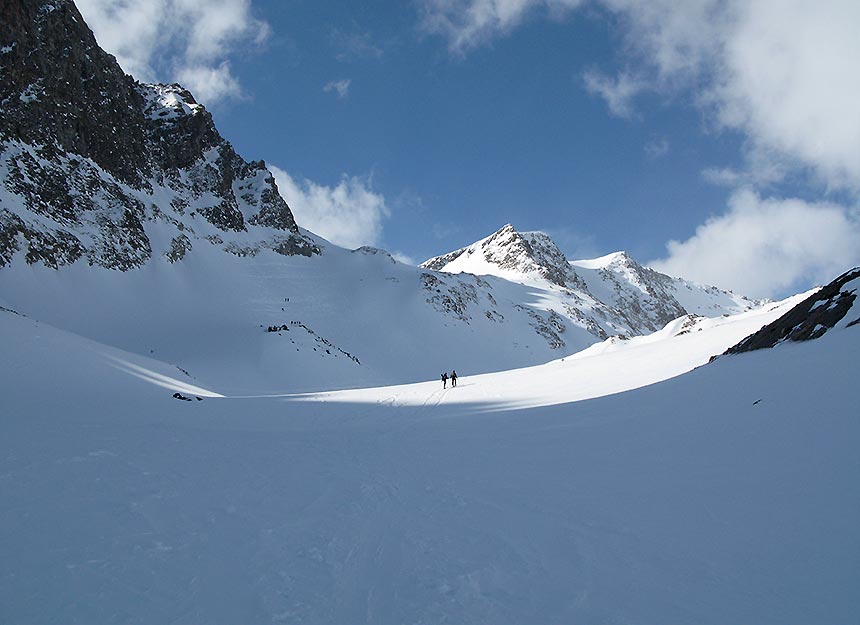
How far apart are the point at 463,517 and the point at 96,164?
63.4 meters

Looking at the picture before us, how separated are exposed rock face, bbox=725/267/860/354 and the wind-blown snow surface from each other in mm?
2317

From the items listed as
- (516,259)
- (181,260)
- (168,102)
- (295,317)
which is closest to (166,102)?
(168,102)

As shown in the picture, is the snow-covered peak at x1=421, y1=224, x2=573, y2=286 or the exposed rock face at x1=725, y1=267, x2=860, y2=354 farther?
the snow-covered peak at x1=421, y1=224, x2=573, y2=286

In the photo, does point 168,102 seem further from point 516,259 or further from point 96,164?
point 516,259

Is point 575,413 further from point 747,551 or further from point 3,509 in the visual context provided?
point 3,509

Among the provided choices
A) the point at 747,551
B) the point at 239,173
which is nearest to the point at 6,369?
the point at 747,551

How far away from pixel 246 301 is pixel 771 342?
50.6m

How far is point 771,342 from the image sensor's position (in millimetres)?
15992

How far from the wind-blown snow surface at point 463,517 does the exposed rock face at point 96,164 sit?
1528 inches

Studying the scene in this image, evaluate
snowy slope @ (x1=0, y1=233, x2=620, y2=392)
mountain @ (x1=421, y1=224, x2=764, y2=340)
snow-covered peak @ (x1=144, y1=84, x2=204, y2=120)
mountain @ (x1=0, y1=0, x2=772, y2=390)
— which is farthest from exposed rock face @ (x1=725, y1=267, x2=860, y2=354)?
mountain @ (x1=421, y1=224, x2=764, y2=340)

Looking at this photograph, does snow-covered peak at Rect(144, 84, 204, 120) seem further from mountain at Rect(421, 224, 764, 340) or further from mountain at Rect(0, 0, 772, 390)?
mountain at Rect(421, 224, 764, 340)

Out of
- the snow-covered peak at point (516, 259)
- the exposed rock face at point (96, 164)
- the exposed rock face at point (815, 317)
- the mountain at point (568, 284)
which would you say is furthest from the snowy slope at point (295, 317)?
the snow-covered peak at point (516, 259)

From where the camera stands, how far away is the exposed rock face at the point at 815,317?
1408cm

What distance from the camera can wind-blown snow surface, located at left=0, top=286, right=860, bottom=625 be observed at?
400cm
